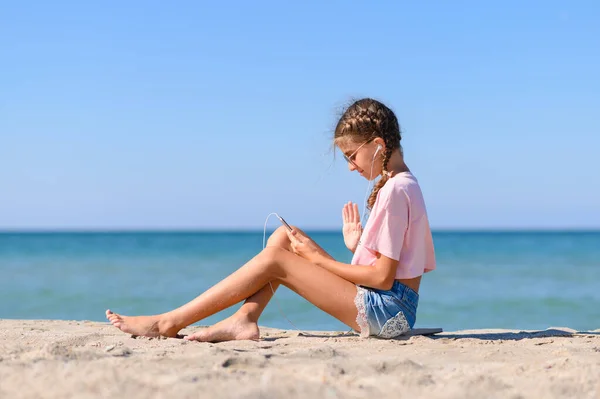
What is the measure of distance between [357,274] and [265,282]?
589 mm

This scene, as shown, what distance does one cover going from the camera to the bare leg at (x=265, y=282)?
4211mm

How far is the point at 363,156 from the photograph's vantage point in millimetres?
4250

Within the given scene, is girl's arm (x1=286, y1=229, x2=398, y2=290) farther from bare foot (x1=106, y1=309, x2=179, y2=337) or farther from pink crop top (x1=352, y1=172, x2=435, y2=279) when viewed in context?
bare foot (x1=106, y1=309, x2=179, y2=337)

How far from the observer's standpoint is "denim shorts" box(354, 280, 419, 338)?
4164mm

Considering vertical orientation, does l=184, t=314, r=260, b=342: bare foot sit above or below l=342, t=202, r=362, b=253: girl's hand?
below

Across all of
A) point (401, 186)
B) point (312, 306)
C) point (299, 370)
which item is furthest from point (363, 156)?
point (312, 306)

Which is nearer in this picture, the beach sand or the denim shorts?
the beach sand

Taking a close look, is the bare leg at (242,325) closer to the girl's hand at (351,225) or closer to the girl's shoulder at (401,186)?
the girl's hand at (351,225)

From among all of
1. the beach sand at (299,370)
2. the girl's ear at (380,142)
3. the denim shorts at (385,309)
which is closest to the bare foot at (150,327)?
the beach sand at (299,370)

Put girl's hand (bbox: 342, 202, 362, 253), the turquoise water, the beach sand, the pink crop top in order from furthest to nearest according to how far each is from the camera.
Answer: the turquoise water, girl's hand (bbox: 342, 202, 362, 253), the pink crop top, the beach sand

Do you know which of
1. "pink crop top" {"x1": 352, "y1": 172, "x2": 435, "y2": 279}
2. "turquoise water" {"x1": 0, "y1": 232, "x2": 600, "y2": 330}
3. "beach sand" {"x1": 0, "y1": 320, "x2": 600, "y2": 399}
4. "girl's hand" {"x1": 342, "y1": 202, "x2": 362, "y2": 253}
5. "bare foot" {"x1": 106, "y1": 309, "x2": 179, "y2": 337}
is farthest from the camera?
"turquoise water" {"x1": 0, "y1": 232, "x2": 600, "y2": 330}

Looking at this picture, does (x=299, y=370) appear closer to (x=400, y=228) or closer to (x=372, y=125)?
Result: (x=400, y=228)

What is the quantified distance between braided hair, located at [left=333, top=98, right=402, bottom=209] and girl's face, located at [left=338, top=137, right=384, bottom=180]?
Result: 0.03m

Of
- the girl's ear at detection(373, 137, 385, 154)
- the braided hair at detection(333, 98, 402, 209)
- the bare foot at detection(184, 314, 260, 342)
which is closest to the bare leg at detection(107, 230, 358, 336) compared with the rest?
the bare foot at detection(184, 314, 260, 342)
